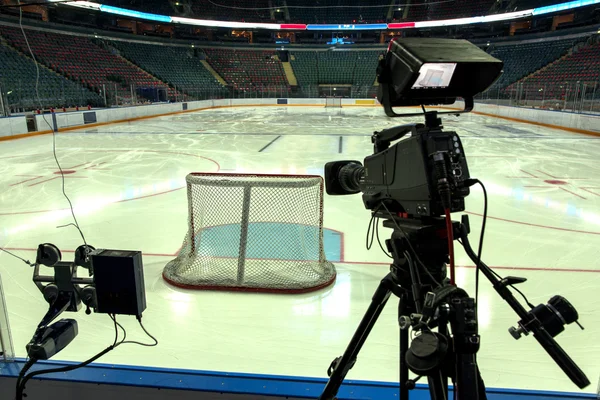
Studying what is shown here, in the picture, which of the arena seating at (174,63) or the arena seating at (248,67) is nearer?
the arena seating at (174,63)

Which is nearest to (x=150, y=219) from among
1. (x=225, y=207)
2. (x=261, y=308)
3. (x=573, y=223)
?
(x=225, y=207)

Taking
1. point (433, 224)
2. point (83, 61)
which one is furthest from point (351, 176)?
point (83, 61)

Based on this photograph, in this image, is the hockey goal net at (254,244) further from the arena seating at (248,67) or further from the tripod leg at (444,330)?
the arena seating at (248,67)

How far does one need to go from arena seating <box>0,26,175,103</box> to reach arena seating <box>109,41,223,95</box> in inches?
75.6

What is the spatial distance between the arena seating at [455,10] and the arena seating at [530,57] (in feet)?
17.8

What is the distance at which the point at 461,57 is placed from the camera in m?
0.92

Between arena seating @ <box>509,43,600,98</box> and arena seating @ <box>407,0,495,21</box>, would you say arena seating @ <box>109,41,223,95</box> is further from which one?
arena seating @ <box>509,43,600,98</box>

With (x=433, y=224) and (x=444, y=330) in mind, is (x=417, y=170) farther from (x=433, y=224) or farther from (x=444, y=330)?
(x=444, y=330)

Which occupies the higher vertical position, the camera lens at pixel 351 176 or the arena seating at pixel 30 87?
the arena seating at pixel 30 87

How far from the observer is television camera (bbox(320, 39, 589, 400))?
2.63 ft

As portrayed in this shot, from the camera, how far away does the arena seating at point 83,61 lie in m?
19.7

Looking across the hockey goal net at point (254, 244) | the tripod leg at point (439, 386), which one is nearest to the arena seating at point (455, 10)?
the hockey goal net at point (254, 244)

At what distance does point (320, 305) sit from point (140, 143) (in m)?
8.97

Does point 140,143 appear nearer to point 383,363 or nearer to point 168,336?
point 168,336
